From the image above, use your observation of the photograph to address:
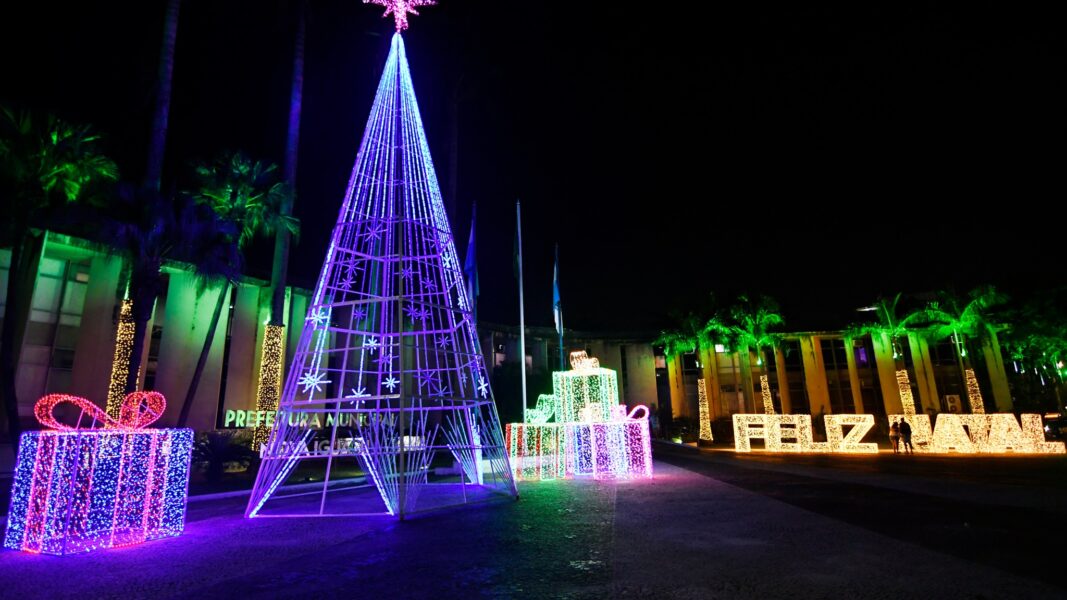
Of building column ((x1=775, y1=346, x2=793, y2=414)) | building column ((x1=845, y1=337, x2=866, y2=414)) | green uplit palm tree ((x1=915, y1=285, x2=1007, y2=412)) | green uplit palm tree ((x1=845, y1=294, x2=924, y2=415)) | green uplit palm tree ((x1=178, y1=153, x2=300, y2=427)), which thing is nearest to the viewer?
green uplit palm tree ((x1=178, y1=153, x2=300, y2=427))

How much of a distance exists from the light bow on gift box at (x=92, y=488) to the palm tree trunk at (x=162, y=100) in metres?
11.4

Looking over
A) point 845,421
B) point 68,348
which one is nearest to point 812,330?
point 845,421

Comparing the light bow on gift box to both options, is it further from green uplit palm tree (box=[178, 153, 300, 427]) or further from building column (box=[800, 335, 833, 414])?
building column (box=[800, 335, 833, 414])

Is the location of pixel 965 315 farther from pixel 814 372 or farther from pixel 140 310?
pixel 140 310

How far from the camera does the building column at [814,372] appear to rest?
145 ft

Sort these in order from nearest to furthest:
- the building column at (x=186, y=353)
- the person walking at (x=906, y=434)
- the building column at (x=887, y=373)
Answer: the building column at (x=186, y=353)
the person walking at (x=906, y=434)
the building column at (x=887, y=373)

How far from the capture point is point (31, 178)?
1400 cm

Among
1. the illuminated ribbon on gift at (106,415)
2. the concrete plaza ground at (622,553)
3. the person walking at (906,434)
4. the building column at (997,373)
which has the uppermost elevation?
the building column at (997,373)

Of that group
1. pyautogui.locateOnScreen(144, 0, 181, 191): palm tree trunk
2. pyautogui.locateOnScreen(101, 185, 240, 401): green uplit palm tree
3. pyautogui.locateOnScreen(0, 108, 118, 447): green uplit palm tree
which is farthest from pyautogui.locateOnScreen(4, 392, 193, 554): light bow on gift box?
pyautogui.locateOnScreen(144, 0, 181, 191): palm tree trunk

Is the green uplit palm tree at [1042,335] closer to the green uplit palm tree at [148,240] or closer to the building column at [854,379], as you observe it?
the building column at [854,379]

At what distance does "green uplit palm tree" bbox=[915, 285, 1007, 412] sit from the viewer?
33781 millimetres

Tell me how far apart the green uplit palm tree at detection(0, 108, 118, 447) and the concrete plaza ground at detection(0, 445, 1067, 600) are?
27.1 ft

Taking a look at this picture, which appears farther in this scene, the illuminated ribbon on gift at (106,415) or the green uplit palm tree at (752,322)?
the green uplit palm tree at (752,322)

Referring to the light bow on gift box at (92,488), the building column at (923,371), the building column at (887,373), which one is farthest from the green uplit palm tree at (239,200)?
the building column at (923,371)
